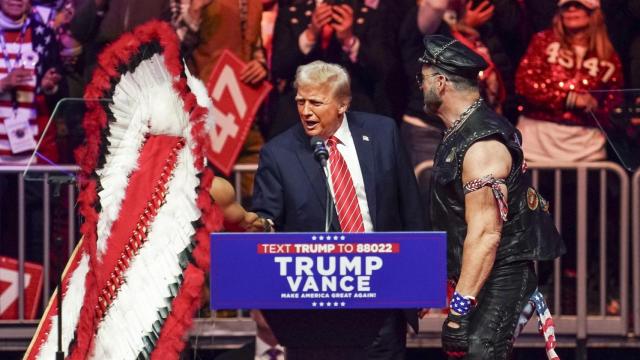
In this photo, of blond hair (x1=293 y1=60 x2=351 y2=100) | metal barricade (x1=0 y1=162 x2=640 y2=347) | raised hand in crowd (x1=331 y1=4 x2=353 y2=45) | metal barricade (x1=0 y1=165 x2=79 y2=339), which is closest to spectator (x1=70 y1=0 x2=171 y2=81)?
metal barricade (x1=0 y1=165 x2=79 y2=339)

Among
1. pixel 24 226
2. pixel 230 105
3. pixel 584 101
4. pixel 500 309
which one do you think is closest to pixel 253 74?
pixel 230 105

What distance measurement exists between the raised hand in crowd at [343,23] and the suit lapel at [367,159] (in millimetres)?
2413

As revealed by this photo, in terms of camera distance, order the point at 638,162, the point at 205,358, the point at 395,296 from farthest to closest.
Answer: the point at 205,358, the point at 638,162, the point at 395,296

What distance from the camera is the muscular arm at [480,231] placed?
5.61m

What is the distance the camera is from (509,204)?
584 cm

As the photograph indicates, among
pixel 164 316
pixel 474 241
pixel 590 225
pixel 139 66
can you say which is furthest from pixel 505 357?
pixel 590 225

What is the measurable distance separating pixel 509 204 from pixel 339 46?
323 cm

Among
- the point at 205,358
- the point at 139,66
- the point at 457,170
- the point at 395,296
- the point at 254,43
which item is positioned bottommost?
the point at 205,358

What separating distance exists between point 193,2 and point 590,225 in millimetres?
2855

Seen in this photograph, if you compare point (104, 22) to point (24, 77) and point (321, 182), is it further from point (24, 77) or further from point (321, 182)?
point (321, 182)

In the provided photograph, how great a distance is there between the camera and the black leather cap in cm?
581

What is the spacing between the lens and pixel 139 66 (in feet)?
18.1

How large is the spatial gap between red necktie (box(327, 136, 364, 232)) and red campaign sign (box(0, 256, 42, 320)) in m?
3.04

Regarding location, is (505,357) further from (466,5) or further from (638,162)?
(466,5)
